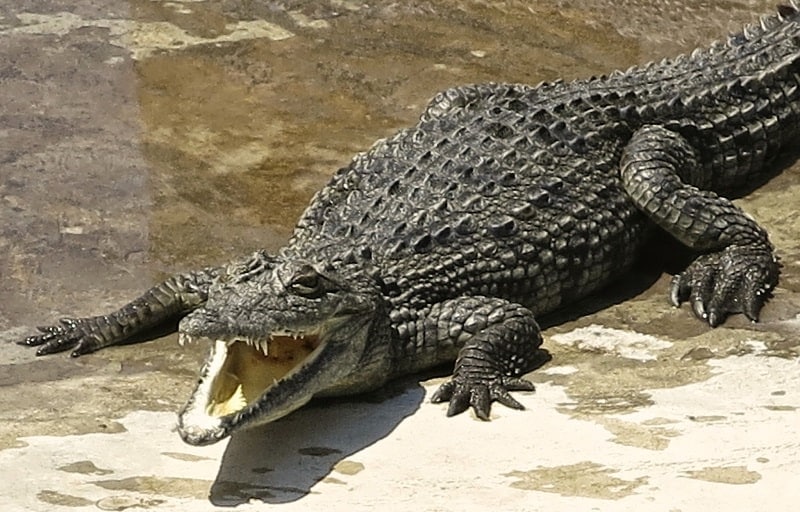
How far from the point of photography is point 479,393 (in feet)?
17.2

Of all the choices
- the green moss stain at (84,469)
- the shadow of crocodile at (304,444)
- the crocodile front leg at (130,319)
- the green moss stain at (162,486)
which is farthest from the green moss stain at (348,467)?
the crocodile front leg at (130,319)

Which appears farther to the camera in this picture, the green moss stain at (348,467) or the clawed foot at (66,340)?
the clawed foot at (66,340)

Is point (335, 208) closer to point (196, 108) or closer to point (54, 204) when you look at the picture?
point (54, 204)

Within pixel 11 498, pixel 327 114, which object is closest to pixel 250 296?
pixel 11 498

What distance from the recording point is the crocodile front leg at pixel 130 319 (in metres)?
5.80

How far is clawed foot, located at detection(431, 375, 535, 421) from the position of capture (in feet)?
17.0

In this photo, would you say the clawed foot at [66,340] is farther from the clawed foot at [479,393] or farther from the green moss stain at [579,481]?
the green moss stain at [579,481]

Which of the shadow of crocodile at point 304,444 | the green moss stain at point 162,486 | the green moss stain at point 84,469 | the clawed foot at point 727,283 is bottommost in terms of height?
the green moss stain at point 84,469

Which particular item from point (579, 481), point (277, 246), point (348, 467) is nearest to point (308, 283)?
point (348, 467)

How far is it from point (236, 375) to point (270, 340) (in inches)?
7.5

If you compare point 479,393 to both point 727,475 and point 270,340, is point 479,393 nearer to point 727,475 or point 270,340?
point 270,340

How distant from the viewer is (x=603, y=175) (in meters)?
6.26

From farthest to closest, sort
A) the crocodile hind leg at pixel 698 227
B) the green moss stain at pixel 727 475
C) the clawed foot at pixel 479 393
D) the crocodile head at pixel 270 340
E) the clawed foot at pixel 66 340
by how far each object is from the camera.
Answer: the crocodile hind leg at pixel 698 227 < the clawed foot at pixel 66 340 < the clawed foot at pixel 479 393 < the crocodile head at pixel 270 340 < the green moss stain at pixel 727 475

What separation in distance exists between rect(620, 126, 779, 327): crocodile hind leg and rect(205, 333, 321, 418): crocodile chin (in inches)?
64.2
